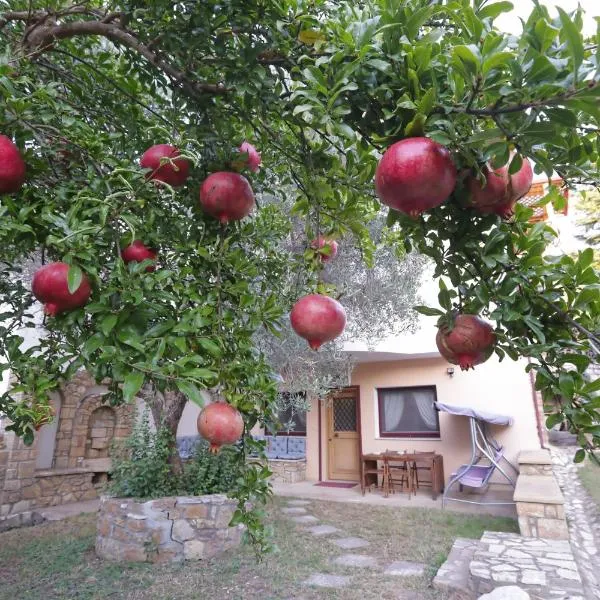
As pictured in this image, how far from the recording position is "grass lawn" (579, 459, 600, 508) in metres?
6.41

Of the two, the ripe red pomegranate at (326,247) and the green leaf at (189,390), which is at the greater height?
the ripe red pomegranate at (326,247)

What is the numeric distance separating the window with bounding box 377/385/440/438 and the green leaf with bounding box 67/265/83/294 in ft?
25.5

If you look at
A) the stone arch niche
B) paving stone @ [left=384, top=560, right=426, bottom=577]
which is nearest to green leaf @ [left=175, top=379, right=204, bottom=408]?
paving stone @ [left=384, top=560, right=426, bottom=577]

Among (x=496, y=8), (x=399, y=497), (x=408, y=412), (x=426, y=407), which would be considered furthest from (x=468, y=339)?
(x=408, y=412)

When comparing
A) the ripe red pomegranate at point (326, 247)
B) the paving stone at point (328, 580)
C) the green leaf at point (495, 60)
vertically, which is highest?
the ripe red pomegranate at point (326, 247)

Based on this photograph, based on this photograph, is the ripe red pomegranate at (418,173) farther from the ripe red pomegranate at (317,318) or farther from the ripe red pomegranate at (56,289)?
the ripe red pomegranate at (56,289)

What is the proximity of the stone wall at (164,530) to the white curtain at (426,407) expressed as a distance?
15.4ft

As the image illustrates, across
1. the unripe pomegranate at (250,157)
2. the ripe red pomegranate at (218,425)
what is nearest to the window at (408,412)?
the unripe pomegranate at (250,157)

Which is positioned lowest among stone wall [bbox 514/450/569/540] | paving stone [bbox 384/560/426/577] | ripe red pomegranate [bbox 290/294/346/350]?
paving stone [bbox 384/560/426/577]

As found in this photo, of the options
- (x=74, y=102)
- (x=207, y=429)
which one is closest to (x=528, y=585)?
(x=207, y=429)

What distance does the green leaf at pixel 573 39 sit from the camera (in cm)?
69

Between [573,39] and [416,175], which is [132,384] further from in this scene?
[573,39]

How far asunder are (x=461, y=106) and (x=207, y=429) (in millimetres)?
1037

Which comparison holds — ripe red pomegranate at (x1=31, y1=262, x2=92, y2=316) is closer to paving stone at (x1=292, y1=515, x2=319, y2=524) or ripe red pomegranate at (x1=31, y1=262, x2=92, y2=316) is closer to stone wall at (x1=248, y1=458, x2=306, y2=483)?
paving stone at (x1=292, y1=515, x2=319, y2=524)
